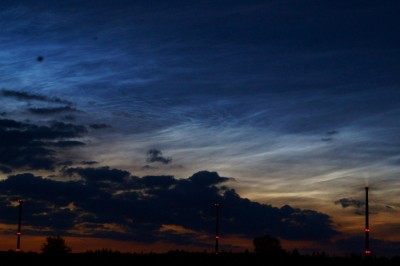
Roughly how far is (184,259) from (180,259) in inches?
15.5

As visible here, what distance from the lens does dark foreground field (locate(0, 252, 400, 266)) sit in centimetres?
6500

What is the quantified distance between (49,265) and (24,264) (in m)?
2.63

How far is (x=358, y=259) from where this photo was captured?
6525 cm

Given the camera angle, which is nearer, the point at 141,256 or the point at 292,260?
the point at 292,260

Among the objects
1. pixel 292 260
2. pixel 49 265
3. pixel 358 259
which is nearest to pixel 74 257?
pixel 49 265

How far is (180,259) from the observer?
238 feet

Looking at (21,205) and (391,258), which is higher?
(21,205)

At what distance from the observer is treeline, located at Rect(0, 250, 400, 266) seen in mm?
64938

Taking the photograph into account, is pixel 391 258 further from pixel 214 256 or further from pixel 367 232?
pixel 214 256

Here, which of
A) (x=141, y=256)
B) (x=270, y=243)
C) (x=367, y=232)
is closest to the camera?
(x=367, y=232)

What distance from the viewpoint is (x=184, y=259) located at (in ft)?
238

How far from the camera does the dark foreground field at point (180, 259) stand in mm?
65000

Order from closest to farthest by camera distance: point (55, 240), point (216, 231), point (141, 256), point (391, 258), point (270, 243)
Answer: point (391, 258)
point (141, 256)
point (55, 240)
point (216, 231)
point (270, 243)

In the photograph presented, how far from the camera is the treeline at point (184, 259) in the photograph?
213ft
